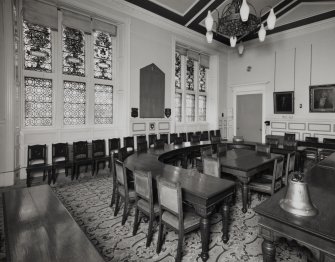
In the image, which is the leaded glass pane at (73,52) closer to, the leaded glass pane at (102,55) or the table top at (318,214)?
the leaded glass pane at (102,55)

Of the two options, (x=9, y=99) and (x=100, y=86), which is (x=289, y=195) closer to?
(x=9, y=99)

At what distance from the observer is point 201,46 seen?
29.6 ft

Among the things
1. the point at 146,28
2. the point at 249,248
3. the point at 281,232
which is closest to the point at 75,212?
the point at 249,248

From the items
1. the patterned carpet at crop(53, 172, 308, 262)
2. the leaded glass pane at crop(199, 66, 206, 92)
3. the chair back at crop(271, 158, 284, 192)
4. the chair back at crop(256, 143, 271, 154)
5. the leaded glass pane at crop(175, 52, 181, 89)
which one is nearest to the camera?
the patterned carpet at crop(53, 172, 308, 262)

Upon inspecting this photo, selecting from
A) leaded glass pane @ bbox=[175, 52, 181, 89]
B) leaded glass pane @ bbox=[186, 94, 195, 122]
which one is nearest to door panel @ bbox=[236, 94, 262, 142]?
leaded glass pane @ bbox=[186, 94, 195, 122]

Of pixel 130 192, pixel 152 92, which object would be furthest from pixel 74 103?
pixel 130 192

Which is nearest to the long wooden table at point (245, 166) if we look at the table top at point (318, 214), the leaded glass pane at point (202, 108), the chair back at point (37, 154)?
the table top at point (318, 214)

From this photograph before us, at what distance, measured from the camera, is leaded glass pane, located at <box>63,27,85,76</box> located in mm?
5773

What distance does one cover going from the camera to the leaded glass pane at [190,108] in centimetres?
929

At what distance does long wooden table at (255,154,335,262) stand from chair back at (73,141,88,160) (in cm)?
461

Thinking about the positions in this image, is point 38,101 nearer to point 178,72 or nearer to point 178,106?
point 178,106

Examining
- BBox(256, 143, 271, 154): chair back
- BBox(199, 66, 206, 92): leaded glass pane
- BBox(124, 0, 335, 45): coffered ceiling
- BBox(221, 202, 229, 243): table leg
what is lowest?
BBox(221, 202, 229, 243): table leg

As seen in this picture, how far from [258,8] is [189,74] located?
3.46m

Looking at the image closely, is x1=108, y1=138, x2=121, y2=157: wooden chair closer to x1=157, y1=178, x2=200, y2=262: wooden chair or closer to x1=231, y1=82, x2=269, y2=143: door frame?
x1=157, y1=178, x2=200, y2=262: wooden chair
